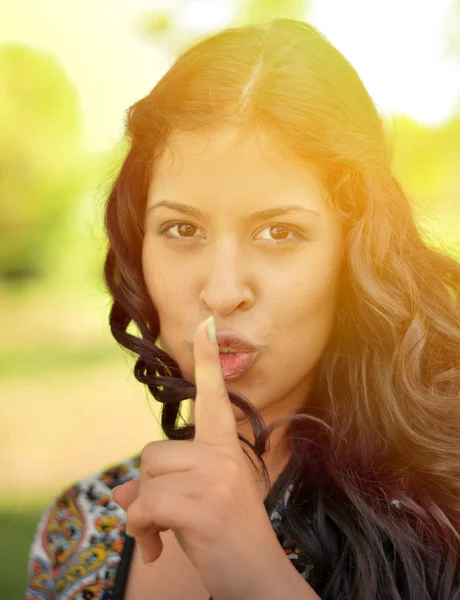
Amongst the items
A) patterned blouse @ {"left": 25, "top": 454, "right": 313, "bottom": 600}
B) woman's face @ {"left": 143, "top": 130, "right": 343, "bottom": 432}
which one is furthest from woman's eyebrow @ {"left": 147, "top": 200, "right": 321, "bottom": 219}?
patterned blouse @ {"left": 25, "top": 454, "right": 313, "bottom": 600}

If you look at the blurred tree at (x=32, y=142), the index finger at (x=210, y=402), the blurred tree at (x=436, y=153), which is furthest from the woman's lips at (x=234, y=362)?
the blurred tree at (x=32, y=142)

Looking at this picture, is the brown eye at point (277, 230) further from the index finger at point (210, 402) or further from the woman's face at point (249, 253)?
the index finger at point (210, 402)

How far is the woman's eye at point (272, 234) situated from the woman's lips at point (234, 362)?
7.5 inches

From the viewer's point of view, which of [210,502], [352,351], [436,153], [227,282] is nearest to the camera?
[210,502]

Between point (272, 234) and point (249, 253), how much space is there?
5cm

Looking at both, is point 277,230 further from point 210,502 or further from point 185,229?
point 210,502

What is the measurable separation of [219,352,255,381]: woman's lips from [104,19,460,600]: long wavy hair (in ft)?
0.13

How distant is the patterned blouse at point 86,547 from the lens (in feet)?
4.63

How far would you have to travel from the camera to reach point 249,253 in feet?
4.20

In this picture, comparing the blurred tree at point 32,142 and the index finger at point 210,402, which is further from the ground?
the index finger at point 210,402

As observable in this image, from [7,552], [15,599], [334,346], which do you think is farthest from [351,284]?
[7,552]

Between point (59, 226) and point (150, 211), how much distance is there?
5223mm

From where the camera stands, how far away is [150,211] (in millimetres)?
1398

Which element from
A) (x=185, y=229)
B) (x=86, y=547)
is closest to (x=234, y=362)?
(x=185, y=229)
